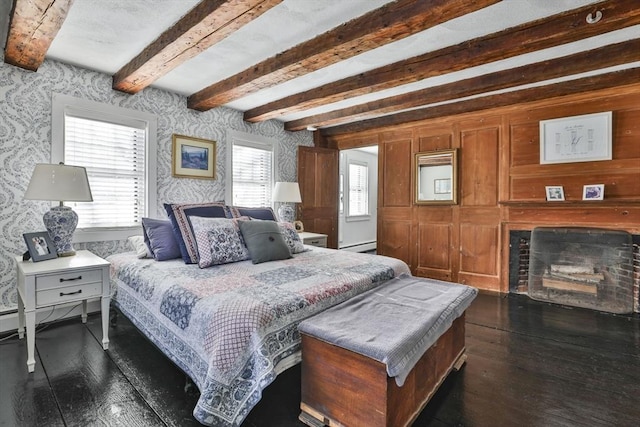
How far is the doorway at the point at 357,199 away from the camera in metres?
7.00

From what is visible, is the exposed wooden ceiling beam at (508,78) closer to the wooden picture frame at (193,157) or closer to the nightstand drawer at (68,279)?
the wooden picture frame at (193,157)

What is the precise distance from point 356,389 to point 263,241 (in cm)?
156

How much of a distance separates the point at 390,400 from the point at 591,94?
13.1ft

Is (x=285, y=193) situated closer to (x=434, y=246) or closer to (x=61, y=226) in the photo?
(x=434, y=246)

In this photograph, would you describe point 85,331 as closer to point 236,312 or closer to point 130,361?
point 130,361

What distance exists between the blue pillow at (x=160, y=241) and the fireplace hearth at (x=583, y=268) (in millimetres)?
3941

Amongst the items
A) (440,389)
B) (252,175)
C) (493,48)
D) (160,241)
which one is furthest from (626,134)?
(160,241)

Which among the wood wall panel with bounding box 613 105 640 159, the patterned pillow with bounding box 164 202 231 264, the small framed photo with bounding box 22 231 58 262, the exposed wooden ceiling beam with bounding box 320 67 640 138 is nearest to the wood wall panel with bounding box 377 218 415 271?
the exposed wooden ceiling beam with bounding box 320 67 640 138

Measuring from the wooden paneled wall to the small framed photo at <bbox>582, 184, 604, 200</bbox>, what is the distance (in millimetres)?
56

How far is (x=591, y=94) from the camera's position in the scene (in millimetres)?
3453

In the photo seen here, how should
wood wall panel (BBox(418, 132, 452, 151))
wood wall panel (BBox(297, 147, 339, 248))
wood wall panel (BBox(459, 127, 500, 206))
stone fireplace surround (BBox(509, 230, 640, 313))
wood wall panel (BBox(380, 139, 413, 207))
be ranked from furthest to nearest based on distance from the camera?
wood wall panel (BBox(297, 147, 339, 248))
wood wall panel (BBox(380, 139, 413, 207))
wood wall panel (BBox(418, 132, 452, 151))
wood wall panel (BBox(459, 127, 500, 206))
stone fireplace surround (BBox(509, 230, 640, 313))

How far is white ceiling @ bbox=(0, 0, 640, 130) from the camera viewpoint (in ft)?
6.86

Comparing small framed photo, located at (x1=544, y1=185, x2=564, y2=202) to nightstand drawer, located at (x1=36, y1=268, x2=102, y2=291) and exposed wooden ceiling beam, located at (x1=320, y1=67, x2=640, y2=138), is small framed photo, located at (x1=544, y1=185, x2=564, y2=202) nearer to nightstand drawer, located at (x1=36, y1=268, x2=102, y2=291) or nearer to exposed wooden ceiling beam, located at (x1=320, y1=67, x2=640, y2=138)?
exposed wooden ceiling beam, located at (x1=320, y1=67, x2=640, y2=138)

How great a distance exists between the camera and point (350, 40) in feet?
7.40
